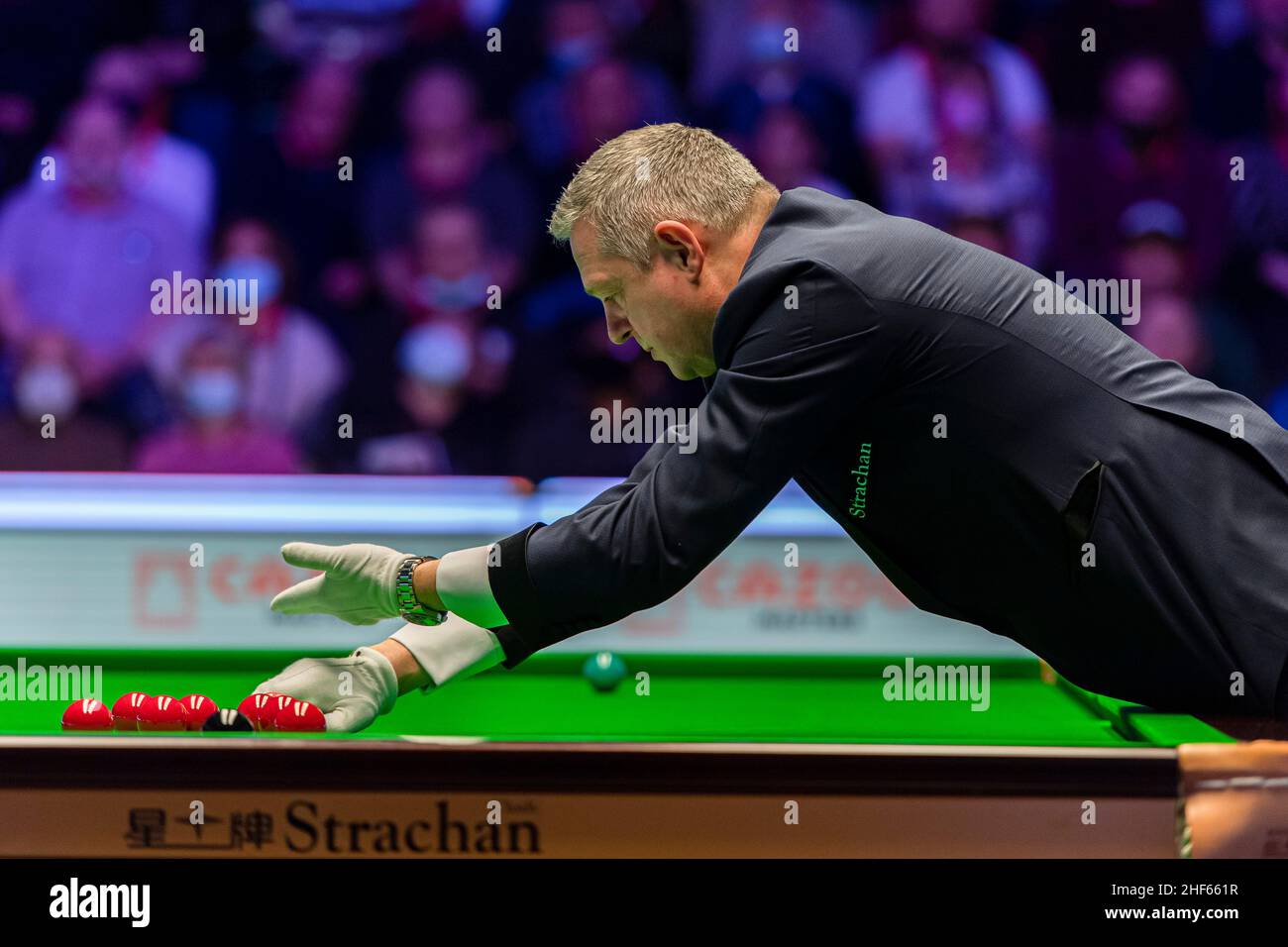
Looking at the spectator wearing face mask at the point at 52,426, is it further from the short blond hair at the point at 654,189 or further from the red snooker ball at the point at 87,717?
the short blond hair at the point at 654,189

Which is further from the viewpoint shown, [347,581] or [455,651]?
[455,651]

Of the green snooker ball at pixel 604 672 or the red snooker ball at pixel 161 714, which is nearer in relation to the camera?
the red snooker ball at pixel 161 714

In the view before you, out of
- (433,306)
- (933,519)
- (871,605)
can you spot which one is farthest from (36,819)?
(433,306)

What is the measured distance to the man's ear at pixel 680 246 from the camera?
1.73 metres

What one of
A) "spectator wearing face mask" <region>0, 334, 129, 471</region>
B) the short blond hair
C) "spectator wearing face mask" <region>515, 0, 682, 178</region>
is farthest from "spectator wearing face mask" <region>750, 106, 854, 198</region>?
the short blond hair

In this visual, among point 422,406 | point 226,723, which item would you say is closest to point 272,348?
point 422,406

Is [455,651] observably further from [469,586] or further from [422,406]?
[422,406]

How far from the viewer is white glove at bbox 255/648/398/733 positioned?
190 centimetres

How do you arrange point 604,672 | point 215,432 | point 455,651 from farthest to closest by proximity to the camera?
1. point 215,432
2. point 604,672
3. point 455,651

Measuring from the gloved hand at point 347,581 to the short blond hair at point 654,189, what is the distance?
542 millimetres

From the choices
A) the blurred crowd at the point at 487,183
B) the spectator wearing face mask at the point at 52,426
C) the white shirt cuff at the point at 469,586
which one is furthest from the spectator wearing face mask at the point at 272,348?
the white shirt cuff at the point at 469,586

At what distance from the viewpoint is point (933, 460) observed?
1.67m

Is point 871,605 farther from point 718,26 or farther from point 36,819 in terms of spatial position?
point 36,819

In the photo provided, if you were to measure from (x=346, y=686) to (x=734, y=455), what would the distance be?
2.54 feet
